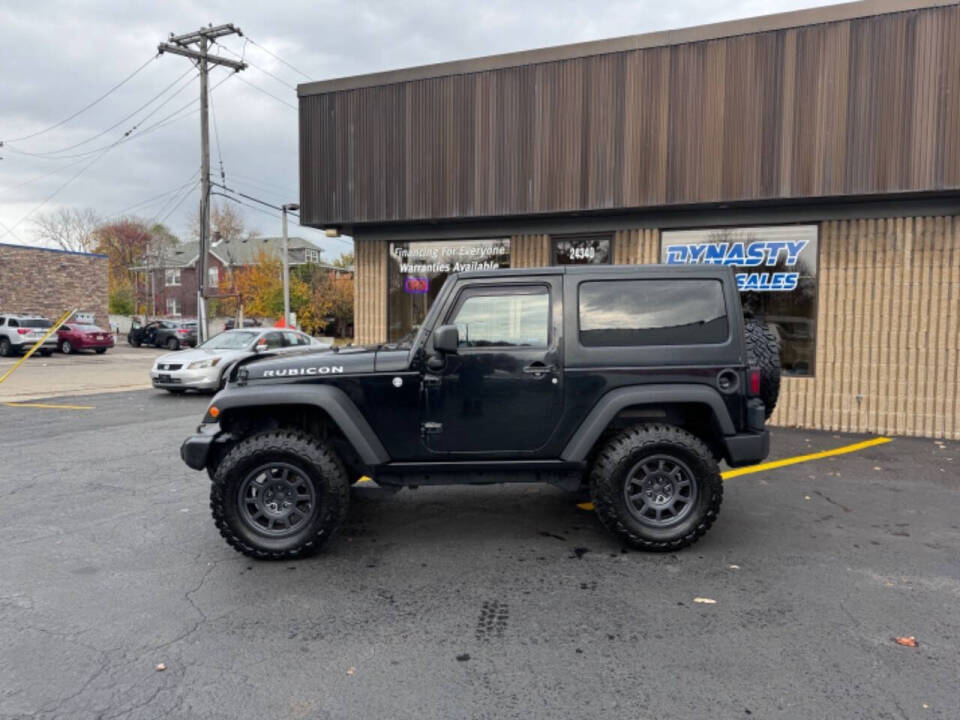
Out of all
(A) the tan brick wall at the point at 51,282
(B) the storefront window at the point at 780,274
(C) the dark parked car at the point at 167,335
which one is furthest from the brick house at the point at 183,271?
(B) the storefront window at the point at 780,274

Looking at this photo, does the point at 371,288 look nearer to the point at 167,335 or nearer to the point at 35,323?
the point at 35,323

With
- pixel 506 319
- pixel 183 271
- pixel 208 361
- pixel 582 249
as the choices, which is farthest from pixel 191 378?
pixel 183 271

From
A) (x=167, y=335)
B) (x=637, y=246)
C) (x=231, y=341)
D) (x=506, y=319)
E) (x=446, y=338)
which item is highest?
(x=637, y=246)

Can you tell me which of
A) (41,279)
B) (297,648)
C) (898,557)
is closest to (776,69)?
(898,557)

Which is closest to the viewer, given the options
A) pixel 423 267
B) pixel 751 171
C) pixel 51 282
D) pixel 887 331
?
pixel 751 171

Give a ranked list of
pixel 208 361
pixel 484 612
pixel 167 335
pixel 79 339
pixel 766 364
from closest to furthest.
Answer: pixel 484 612 < pixel 766 364 < pixel 208 361 < pixel 79 339 < pixel 167 335

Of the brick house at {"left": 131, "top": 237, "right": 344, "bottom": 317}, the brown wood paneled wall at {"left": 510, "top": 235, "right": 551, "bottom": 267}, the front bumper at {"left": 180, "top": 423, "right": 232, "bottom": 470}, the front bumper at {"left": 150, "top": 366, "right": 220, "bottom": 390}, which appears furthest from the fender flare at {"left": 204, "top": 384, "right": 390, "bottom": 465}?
the brick house at {"left": 131, "top": 237, "right": 344, "bottom": 317}

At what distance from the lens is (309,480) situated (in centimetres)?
430

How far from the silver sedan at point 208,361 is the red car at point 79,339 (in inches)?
691

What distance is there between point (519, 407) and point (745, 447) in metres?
1.63

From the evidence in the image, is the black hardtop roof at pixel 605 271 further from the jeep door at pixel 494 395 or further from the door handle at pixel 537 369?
the door handle at pixel 537 369

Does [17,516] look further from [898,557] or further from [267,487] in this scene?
[898,557]

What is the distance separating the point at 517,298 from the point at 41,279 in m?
38.6

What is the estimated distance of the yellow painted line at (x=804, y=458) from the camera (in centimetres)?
663
